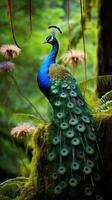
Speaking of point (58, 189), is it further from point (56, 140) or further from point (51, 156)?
point (56, 140)

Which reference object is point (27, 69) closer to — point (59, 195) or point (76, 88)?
point (76, 88)

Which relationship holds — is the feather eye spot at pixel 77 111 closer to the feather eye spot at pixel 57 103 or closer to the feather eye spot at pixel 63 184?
the feather eye spot at pixel 57 103

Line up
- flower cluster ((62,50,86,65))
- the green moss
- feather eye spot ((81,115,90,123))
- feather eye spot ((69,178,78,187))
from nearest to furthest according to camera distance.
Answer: feather eye spot ((69,178,78,187)) < feather eye spot ((81,115,90,123)) < the green moss < flower cluster ((62,50,86,65))

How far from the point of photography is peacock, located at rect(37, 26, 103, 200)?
354cm

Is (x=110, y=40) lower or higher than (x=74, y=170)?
higher

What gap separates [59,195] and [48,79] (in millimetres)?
979

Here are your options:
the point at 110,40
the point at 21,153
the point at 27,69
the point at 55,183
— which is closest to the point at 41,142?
the point at 55,183

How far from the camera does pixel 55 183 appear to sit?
363 cm

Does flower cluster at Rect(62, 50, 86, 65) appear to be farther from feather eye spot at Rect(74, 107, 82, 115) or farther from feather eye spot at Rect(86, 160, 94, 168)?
feather eye spot at Rect(86, 160, 94, 168)

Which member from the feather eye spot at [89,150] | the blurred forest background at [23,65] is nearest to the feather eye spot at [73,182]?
the feather eye spot at [89,150]

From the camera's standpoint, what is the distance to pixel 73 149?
360 centimetres

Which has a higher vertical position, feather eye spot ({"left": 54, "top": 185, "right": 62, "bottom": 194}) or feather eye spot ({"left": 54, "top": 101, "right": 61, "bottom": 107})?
feather eye spot ({"left": 54, "top": 101, "right": 61, "bottom": 107})

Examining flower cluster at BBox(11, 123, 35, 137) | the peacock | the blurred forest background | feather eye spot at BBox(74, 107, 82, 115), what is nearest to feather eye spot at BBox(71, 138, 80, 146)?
the peacock

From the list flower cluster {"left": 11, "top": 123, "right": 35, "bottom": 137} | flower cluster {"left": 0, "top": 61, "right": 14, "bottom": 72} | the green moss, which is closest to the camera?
the green moss
